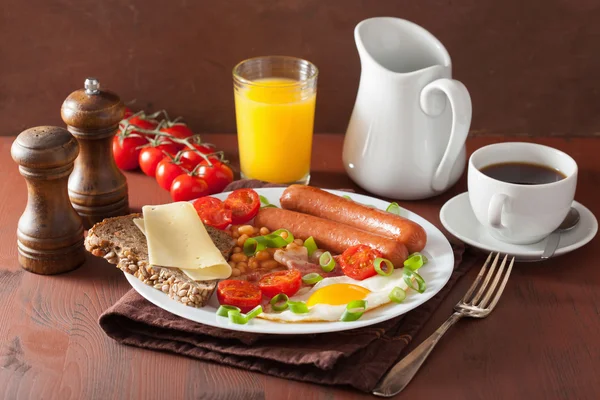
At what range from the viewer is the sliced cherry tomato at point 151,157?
2422mm

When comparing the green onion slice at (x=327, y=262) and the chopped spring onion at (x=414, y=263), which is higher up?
the chopped spring onion at (x=414, y=263)

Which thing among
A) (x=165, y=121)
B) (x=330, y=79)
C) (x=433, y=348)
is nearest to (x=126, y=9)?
(x=165, y=121)

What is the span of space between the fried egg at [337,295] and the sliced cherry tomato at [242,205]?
36cm

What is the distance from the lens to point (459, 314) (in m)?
1.73

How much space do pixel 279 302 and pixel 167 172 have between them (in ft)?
2.55

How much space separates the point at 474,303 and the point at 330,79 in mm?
1102

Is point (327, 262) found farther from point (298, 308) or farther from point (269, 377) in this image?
point (269, 377)

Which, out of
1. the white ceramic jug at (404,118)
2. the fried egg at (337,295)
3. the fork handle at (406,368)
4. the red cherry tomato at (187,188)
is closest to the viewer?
the fork handle at (406,368)

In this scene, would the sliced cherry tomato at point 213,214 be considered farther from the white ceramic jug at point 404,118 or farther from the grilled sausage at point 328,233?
the white ceramic jug at point 404,118

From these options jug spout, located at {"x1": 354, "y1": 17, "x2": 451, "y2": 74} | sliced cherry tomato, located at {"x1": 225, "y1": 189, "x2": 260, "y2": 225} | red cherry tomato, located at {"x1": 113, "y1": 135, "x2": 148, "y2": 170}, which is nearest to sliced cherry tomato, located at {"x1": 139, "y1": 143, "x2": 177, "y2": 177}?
red cherry tomato, located at {"x1": 113, "y1": 135, "x2": 148, "y2": 170}

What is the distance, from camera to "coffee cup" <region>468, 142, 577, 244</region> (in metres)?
1.89

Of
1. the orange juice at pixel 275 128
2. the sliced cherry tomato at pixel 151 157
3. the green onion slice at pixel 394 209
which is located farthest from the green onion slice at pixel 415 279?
the sliced cherry tomato at pixel 151 157

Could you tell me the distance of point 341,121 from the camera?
8.93 feet

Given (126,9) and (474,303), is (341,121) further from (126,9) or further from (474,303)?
(474,303)
